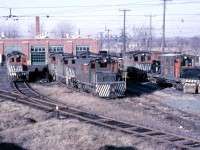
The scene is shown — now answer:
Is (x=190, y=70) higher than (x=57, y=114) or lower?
higher

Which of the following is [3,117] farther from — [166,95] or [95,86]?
[166,95]

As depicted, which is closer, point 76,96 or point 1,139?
point 1,139

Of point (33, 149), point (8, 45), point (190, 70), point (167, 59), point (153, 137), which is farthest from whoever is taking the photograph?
point (8, 45)

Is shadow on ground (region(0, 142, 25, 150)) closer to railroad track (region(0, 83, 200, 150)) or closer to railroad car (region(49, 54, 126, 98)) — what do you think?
railroad track (region(0, 83, 200, 150))

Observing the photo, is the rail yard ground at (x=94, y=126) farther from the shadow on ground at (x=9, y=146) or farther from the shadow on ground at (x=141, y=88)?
the shadow on ground at (x=141, y=88)

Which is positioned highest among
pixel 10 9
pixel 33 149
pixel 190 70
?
pixel 10 9

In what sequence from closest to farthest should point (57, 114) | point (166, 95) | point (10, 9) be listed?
point (57, 114)
point (166, 95)
point (10, 9)

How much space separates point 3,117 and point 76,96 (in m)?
8.36

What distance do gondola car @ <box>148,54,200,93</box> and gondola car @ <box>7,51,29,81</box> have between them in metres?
14.3

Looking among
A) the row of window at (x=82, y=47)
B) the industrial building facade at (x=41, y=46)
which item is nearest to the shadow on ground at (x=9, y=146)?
the industrial building facade at (x=41, y=46)

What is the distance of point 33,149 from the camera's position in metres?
13.2

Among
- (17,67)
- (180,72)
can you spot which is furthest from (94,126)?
(17,67)

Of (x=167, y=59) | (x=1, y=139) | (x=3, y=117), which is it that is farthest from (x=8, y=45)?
(x=1, y=139)

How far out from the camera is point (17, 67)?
36781mm
